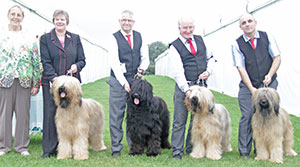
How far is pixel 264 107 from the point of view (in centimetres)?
430

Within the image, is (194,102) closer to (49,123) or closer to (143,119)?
(143,119)

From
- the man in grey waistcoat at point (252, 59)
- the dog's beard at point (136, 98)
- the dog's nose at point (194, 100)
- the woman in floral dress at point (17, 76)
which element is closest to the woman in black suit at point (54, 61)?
the woman in floral dress at point (17, 76)

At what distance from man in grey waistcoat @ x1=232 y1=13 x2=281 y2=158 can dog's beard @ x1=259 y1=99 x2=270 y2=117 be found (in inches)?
12.5

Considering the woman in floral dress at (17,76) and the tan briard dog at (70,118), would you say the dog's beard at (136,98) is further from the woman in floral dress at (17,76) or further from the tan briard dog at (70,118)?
the woman in floral dress at (17,76)

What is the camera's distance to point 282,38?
9.30 m

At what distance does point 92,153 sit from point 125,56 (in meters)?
1.64

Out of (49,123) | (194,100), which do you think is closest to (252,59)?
(194,100)

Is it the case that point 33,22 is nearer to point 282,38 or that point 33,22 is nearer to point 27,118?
point 27,118

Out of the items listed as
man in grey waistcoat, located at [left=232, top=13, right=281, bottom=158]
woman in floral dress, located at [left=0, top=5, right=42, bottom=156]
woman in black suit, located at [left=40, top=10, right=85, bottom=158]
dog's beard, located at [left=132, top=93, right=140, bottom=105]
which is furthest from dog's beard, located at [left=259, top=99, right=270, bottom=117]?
woman in floral dress, located at [left=0, top=5, right=42, bottom=156]

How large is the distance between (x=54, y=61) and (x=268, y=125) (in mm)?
3167

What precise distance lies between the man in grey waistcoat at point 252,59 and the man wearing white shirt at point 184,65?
1.56 feet

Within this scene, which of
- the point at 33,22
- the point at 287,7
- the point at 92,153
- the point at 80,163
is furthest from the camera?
the point at 287,7

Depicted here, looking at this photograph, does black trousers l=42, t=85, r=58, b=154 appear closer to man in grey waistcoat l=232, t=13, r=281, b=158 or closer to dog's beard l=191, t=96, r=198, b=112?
dog's beard l=191, t=96, r=198, b=112

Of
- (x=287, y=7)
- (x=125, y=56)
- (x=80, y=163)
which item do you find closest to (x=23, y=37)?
(x=125, y=56)
